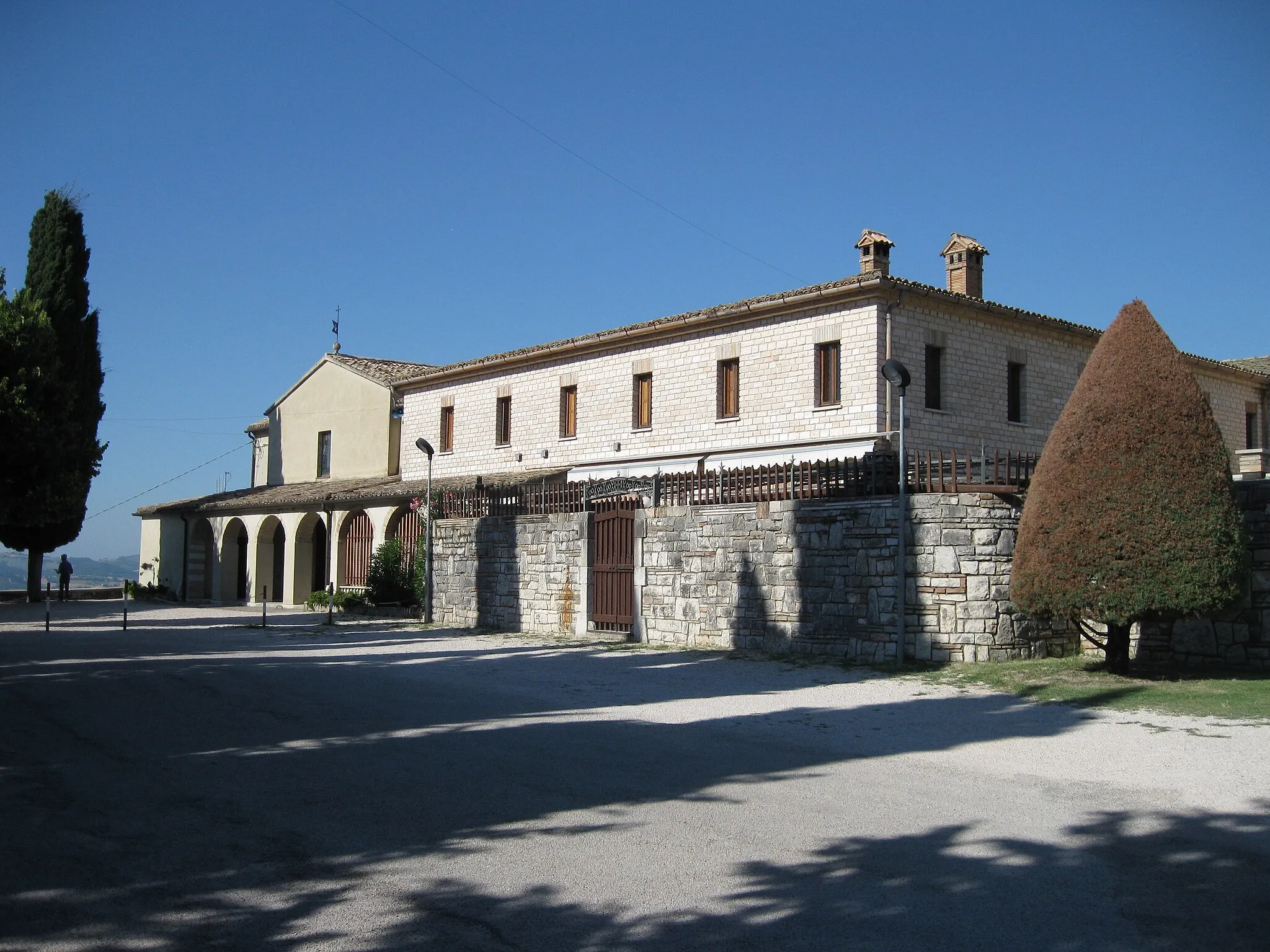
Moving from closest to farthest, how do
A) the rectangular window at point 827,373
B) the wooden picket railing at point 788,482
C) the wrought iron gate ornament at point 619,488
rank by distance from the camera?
the wooden picket railing at point 788,482 < the wrought iron gate ornament at point 619,488 < the rectangular window at point 827,373

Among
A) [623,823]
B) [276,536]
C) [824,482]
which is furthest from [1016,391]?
[276,536]

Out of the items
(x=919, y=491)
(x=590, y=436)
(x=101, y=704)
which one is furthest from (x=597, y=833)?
(x=590, y=436)

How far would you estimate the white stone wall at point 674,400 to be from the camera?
23641mm

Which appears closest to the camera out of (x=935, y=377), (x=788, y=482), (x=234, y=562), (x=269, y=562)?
(x=788, y=482)

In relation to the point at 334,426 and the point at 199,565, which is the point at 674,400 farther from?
the point at 199,565

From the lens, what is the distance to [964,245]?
26734 mm

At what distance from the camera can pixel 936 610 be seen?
47.0ft

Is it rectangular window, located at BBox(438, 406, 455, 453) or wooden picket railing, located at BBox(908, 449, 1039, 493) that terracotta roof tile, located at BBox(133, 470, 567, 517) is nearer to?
rectangular window, located at BBox(438, 406, 455, 453)

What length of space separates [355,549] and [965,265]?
18858mm

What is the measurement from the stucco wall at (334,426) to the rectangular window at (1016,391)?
19.8 meters

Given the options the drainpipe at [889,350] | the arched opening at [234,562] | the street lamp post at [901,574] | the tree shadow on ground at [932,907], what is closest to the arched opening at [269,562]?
the arched opening at [234,562]

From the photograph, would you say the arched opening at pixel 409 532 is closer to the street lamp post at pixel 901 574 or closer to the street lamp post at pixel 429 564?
the street lamp post at pixel 429 564

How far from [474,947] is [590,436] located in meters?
25.3

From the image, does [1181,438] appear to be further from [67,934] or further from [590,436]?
[590,436]
